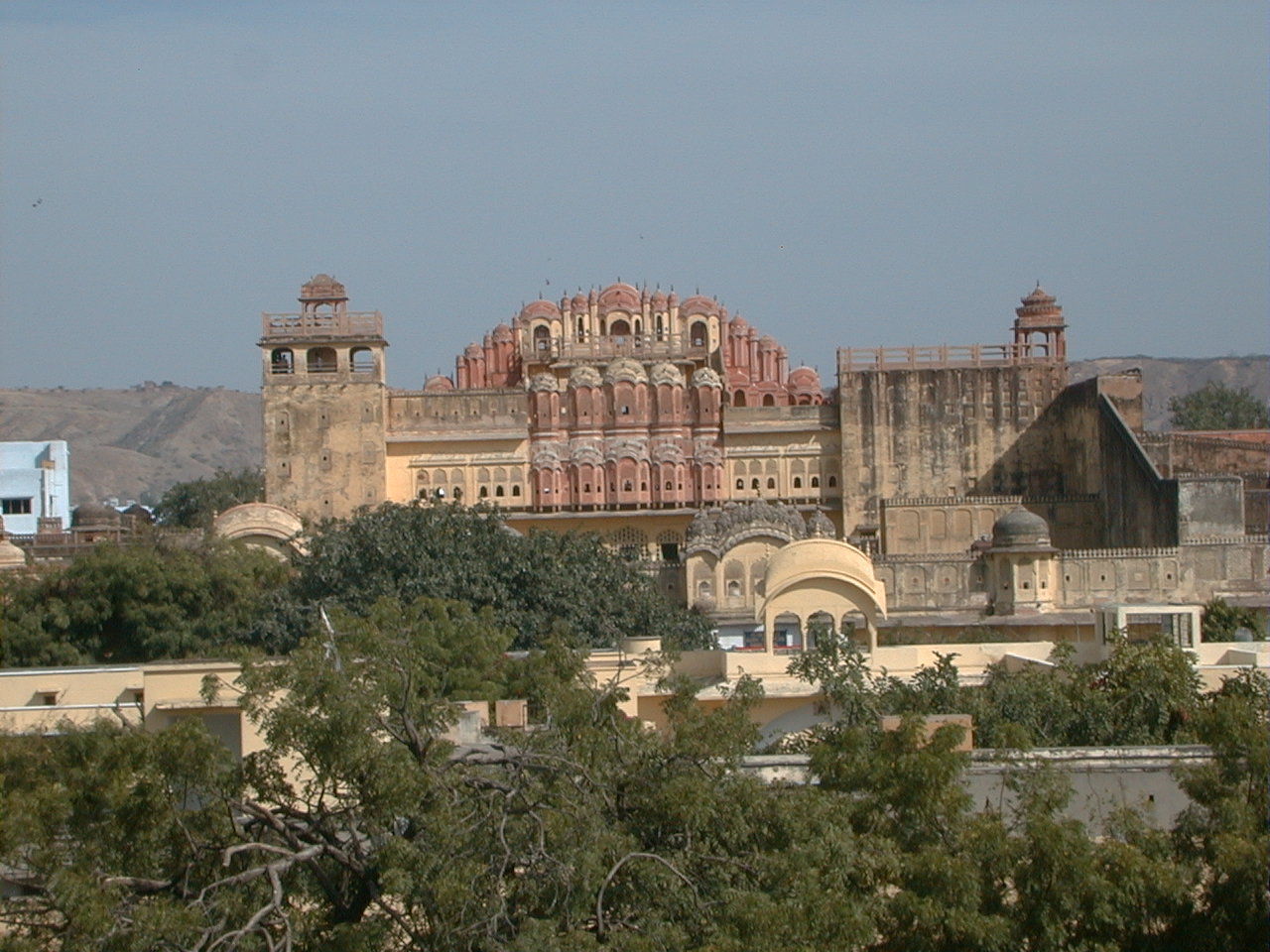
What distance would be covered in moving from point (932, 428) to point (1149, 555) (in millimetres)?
8303

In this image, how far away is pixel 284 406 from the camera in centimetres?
4422

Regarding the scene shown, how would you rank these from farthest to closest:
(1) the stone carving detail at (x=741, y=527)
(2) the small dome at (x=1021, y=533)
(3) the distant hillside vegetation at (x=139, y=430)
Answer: (3) the distant hillside vegetation at (x=139, y=430), (1) the stone carving detail at (x=741, y=527), (2) the small dome at (x=1021, y=533)

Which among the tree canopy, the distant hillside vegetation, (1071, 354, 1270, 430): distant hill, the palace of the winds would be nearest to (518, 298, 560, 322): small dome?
the palace of the winds

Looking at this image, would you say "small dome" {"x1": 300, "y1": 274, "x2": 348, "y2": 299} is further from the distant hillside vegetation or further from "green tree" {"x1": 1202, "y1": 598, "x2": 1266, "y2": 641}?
the distant hillside vegetation

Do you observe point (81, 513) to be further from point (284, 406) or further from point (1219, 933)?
point (1219, 933)

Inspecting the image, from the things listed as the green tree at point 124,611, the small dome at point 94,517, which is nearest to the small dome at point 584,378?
the small dome at point 94,517

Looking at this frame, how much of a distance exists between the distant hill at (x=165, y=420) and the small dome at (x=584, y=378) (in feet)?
224

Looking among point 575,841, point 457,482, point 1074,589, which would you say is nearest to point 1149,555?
point 1074,589

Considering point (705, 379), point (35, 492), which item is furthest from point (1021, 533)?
point (35, 492)

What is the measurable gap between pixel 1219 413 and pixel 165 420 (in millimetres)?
80438

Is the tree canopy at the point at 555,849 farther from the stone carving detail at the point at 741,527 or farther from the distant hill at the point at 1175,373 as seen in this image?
the distant hill at the point at 1175,373

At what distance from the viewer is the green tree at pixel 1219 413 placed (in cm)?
6462

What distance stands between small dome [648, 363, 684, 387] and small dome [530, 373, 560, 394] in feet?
6.18

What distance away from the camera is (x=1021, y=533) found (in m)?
34.7
